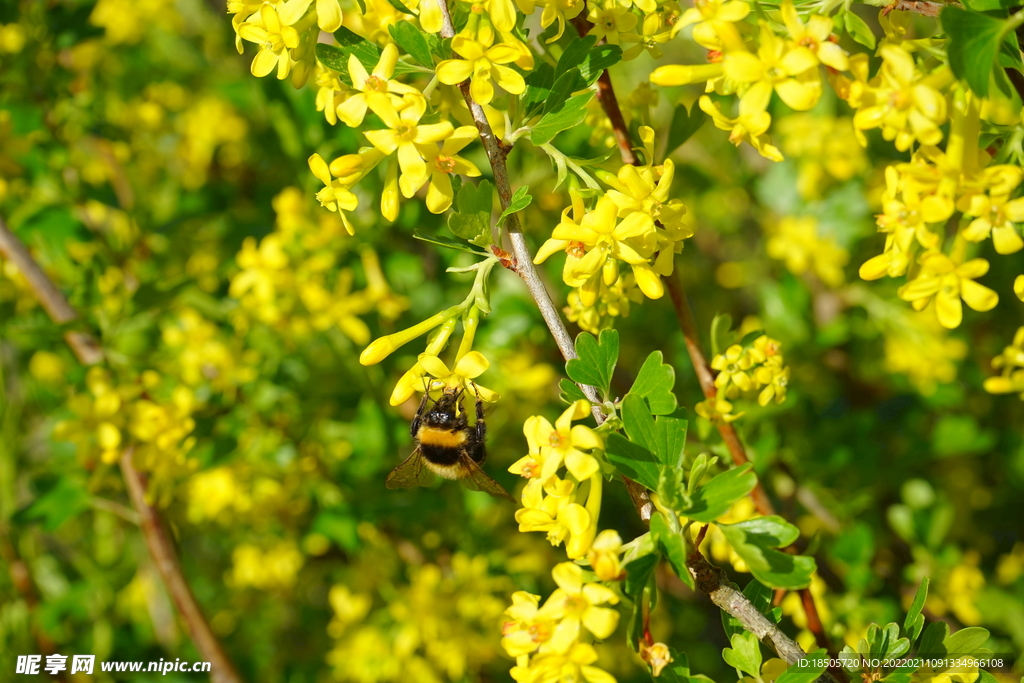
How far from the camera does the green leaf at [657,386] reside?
3.74 feet

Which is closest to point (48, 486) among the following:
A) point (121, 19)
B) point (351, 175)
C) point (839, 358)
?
point (351, 175)

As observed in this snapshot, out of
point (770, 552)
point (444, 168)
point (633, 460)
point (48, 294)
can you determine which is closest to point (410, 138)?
point (444, 168)

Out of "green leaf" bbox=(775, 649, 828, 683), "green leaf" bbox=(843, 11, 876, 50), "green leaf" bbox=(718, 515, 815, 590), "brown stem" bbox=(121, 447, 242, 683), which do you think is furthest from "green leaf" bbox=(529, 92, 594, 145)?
"brown stem" bbox=(121, 447, 242, 683)

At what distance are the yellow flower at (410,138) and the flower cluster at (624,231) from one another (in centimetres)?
20

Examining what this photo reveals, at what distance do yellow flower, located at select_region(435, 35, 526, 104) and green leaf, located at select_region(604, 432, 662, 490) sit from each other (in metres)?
0.51

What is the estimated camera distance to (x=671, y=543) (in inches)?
39.9

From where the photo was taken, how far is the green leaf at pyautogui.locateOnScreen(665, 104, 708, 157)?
150cm

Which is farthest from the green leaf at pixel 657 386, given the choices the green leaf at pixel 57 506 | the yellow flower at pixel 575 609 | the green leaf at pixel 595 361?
the green leaf at pixel 57 506

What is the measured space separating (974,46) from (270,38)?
3.18 feet

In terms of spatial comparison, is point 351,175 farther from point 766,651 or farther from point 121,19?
point 121,19

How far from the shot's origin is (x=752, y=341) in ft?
4.92

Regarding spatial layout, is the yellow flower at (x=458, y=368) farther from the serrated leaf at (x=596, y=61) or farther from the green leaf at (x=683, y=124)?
the green leaf at (x=683, y=124)

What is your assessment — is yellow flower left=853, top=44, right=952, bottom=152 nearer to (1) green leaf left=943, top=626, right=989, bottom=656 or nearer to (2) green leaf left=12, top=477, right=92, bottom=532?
(1) green leaf left=943, top=626, right=989, bottom=656

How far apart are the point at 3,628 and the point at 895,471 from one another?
3.00m
